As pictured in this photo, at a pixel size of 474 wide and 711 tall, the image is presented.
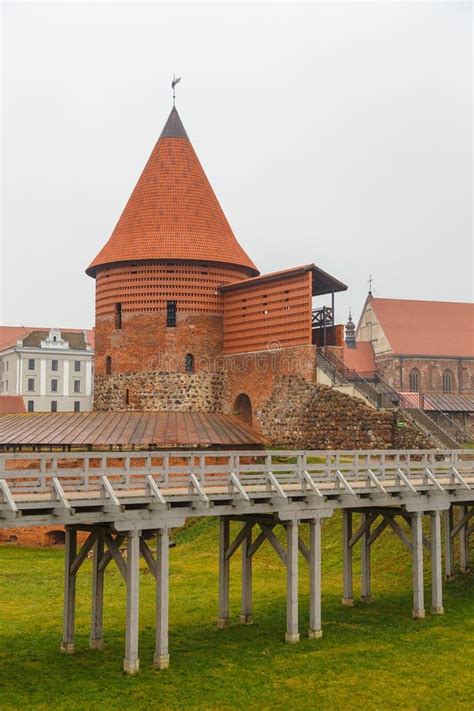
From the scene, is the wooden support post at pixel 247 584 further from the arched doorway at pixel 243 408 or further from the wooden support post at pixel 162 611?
the arched doorway at pixel 243 408

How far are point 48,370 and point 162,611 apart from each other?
63.2 m

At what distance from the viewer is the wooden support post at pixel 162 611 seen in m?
16.1

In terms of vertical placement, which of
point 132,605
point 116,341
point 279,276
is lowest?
point 132,605

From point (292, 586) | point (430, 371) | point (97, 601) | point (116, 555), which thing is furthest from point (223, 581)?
point (430, 371)

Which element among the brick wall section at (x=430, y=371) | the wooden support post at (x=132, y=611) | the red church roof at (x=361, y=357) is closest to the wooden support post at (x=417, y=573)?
the wooden support post at (x=132, y=611)

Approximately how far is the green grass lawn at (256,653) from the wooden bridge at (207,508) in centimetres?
58

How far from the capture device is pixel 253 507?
17.6m

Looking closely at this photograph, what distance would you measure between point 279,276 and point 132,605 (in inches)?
876

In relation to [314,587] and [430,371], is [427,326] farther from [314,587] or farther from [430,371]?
[314,587]

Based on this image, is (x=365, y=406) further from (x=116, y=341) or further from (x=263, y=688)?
(x=263, y=688)

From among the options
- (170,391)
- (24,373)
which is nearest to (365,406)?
(170,391)

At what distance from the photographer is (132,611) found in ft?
51.5

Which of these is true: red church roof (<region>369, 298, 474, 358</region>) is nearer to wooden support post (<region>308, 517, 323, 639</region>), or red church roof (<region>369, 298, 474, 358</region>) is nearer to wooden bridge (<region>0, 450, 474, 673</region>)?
wooden bridge (<region>0, 450, 474, 673</region>)

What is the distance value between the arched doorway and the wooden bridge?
55.8 feet
